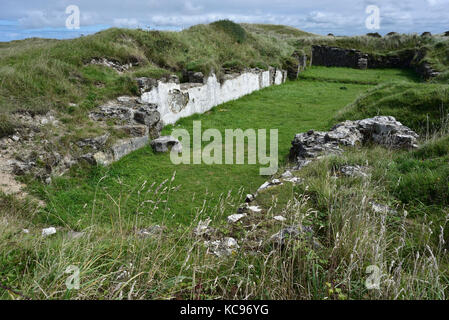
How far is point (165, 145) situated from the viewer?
30.0 ft

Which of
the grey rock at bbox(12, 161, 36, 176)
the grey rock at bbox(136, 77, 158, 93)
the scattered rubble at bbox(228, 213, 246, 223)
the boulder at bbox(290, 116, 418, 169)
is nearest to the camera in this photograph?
the scattered rubble at bbox(228, 213, 246, 223)

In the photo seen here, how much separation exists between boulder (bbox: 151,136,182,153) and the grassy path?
230mm

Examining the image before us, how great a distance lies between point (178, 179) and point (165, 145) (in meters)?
2.02

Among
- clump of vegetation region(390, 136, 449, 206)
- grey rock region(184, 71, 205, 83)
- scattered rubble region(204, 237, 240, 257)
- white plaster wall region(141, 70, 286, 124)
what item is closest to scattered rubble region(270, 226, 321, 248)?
scattered rubble region(204, 237, 240, 257)

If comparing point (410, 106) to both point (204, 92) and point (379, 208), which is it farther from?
point (204, 92)

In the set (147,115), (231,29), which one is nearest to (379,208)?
(147,115)

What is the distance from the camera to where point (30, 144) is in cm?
705

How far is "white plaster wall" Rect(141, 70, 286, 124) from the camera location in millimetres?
11547

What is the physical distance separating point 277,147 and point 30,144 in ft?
22.8

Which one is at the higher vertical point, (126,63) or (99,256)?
(126,63)

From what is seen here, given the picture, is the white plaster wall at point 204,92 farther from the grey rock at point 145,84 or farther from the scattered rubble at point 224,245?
the scattered rubble at point 224,245

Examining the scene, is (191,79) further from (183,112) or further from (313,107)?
(313,107)

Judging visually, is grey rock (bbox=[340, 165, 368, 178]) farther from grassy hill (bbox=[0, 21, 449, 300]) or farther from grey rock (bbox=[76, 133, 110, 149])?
grey rock (bbox=[76, 133, 110, 149])
